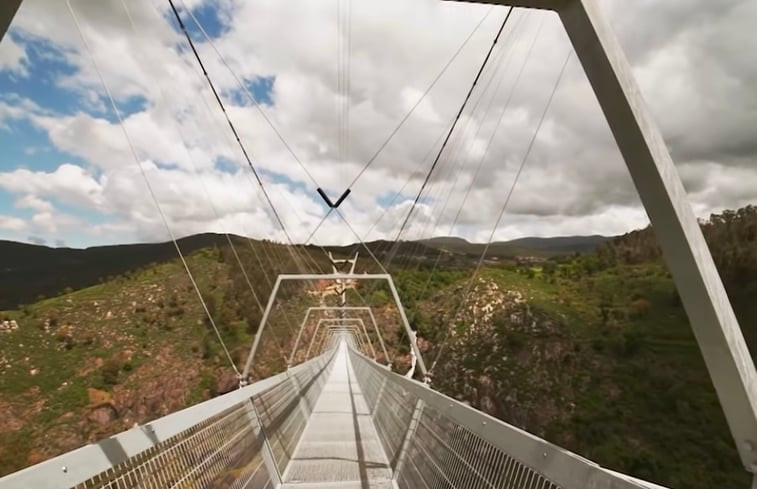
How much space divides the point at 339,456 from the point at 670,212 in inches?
204

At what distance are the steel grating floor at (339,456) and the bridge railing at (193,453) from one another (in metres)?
0.26

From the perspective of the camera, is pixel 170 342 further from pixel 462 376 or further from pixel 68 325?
pixel 462 376

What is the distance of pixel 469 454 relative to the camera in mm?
3264

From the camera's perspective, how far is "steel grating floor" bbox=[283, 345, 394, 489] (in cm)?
538

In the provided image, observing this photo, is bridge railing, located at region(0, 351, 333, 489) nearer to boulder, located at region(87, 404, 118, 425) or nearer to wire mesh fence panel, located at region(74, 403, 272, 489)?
wire mesh fence panel, located at region(74, 403, 272, 489)

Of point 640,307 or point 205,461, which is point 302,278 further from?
point 640,307

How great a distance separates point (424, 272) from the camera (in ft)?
285

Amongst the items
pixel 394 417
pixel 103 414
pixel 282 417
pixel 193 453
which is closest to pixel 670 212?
pixel 193 453

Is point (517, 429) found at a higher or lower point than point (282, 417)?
higher

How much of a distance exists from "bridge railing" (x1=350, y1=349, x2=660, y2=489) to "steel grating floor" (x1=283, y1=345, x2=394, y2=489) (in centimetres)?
25

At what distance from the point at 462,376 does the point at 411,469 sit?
46555mm

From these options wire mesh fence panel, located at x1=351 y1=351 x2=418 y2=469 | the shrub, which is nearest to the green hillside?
the shrub

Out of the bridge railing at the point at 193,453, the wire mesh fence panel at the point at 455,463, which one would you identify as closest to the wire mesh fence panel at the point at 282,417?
the bridge railing at the point at 193,453

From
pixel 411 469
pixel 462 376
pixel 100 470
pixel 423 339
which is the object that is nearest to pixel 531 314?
pixel 462 376
